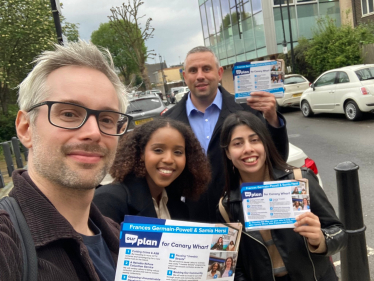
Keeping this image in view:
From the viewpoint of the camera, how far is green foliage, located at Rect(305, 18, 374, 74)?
1733 centimetres

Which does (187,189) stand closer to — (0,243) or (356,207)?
(356,207)

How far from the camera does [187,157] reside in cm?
255

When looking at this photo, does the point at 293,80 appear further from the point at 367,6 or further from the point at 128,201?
the point at 128,201

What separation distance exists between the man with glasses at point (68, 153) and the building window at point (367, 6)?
2437cm

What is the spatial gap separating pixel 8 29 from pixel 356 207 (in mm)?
16406

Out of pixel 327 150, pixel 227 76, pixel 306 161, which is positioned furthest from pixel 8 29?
pixel 227 76

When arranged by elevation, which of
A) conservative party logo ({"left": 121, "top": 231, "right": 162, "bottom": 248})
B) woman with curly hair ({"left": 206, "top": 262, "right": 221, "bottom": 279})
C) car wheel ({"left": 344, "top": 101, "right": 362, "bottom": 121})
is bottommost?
car wheel ({"left": 344, "top": 101, "right": 362, "bottom": 121})

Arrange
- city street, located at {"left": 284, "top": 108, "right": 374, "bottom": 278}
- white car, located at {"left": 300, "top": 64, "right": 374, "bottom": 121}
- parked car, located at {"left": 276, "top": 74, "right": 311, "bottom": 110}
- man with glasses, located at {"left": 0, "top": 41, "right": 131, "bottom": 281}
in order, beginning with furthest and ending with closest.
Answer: parked car, located at {"left": 276, "top": 74, "right": 311, "bottom": 110} < white car, located at {"left": 300, "top": 64, "right": 374, "bottom": 121} < city street, located at {"left": 284, "top": 108, "right": 374, "bottom": 278} < man with glasses, located at {"left": 0, "top": 41, "right": 131, "bottom": 281}

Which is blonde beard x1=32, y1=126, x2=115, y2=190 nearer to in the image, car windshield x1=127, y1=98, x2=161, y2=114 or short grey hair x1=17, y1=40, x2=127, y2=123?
short grey hair x1=17, y1=40, x2=127, y2=123

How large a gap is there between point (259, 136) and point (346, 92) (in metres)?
9.98

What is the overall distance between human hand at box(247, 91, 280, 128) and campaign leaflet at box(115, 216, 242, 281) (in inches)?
59.5

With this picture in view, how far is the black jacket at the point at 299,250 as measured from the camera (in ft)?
6.46

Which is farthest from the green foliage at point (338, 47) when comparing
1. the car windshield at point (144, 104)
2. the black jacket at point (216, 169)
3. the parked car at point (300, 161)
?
the black jacket at point (216, 169)

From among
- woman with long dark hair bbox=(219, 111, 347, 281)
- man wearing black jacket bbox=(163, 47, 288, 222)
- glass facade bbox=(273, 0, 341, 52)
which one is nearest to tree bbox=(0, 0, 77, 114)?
man wearing black jacket bbox=(163, 47, 288, 222)
